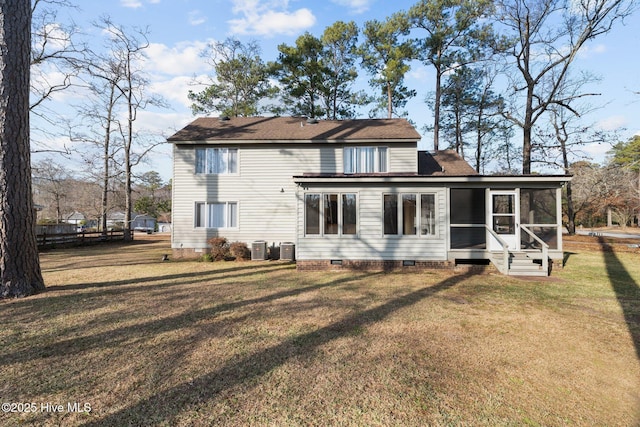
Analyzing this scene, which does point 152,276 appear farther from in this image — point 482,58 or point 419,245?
point 482,58

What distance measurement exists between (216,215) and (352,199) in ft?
23.3

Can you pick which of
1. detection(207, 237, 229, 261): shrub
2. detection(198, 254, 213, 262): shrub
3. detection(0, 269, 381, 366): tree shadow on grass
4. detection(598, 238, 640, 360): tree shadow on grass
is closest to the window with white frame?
detection(598, 238, 640, 360): tree shadow on grass

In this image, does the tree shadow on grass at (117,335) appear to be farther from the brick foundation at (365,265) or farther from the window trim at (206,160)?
the window trim at (206,160)

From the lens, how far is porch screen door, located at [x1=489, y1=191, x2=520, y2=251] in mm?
9891

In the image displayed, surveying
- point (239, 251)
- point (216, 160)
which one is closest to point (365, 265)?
point (239, 251)

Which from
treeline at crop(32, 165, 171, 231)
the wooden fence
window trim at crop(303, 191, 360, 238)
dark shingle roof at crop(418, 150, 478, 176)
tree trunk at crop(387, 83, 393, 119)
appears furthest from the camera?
treeline at crop(32, 165, 171, 231)

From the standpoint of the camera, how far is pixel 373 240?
990 centimetres

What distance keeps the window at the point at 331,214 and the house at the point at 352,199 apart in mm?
35

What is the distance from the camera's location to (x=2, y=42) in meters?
6.27

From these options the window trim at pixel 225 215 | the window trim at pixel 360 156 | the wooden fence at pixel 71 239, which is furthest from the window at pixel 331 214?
the wooden fence at pixel 71 239

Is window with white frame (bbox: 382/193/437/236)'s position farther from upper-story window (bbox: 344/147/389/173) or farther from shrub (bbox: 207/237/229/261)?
shrub (bbox: 207/237/229/261)

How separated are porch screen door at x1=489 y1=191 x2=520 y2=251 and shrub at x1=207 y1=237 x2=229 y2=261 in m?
10.6

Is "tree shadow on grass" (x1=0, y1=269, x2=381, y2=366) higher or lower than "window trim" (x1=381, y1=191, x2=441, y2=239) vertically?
lower

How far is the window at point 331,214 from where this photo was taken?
997cm
